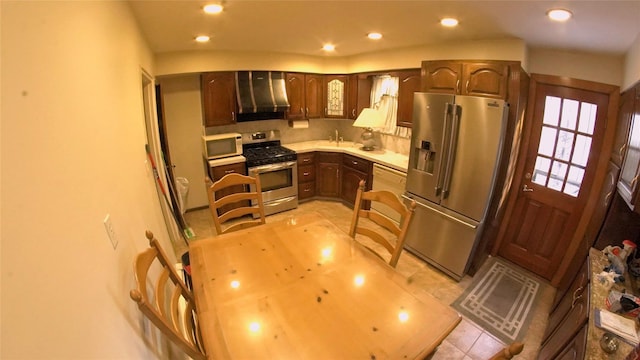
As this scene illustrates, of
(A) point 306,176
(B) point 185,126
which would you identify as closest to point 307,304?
(A) point 306,176

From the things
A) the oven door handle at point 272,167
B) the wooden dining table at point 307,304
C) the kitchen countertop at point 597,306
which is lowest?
the kitchen countertop at point 597,306

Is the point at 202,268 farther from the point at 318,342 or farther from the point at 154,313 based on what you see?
the point at 318,342

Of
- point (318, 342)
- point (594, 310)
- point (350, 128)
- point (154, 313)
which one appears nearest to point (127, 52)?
point (154, 313)

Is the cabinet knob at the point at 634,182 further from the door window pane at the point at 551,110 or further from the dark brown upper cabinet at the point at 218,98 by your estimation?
the dark brown upper cabinet at the point at 218,98

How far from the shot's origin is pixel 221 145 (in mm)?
3705

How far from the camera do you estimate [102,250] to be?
953mm

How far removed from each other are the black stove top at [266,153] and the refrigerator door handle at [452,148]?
2.11 m

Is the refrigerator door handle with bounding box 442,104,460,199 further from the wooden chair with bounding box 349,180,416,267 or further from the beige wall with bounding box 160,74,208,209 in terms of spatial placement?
the beige wall with bounding box 160,74,208,209

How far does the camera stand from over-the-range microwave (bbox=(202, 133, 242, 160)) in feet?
11.9

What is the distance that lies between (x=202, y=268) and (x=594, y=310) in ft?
6.49

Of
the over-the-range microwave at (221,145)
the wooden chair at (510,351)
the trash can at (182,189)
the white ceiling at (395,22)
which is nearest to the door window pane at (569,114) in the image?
the white ceiling at (395,22)

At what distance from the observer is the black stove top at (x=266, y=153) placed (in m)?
3.76

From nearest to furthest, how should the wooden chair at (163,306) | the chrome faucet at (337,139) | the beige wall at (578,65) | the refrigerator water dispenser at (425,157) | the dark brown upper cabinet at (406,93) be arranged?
the wooden chair at (163,306) < the beige wall at (578,65) < the refrigerator water dispenser at (425,157) < the dark brown upper cabinet at (406,93) < the chrome faucet at (337,139)

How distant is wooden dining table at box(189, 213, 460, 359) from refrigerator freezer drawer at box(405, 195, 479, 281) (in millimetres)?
1461
